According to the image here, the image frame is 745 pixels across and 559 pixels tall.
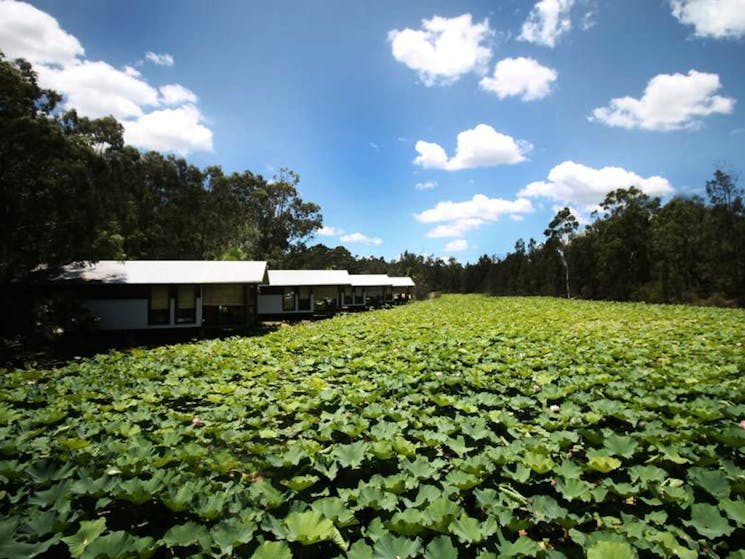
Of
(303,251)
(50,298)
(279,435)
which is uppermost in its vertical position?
(303,251)

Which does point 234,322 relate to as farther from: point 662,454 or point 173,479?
point 662,454

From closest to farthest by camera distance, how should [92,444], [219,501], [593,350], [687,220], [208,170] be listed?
[219,501], [92,444], [593,350], [687,220], [208,170]

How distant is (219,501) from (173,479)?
472 millimetres

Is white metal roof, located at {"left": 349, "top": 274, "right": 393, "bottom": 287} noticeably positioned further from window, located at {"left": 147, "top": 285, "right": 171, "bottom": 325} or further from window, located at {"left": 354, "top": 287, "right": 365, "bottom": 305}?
window, located at {"left": 147, "top": 285, "right": 171, "bottom": 325}

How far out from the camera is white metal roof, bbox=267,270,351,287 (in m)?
25.0

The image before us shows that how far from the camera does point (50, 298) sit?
13664 mm

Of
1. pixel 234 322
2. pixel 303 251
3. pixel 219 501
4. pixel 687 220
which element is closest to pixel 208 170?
pixel 303 251

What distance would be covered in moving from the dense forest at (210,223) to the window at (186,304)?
2940 mm

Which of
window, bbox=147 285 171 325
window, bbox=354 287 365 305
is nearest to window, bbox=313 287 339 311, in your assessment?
window, bbox=354 287 365 305

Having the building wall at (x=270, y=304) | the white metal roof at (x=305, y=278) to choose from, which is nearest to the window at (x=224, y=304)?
the white metal roof at (x=305, y=278)

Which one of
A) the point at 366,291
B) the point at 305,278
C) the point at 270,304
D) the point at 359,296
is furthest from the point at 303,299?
the point at 366,291

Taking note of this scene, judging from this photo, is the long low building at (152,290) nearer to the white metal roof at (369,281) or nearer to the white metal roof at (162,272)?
the white metal roof at (162,272)

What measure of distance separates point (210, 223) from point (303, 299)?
1825 centimetres

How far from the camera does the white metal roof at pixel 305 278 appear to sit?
25047 mm
